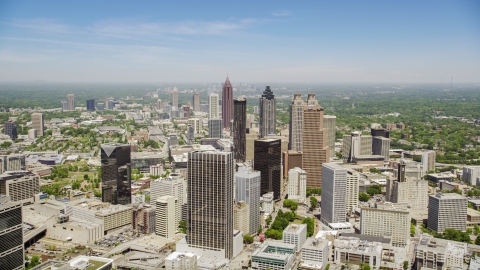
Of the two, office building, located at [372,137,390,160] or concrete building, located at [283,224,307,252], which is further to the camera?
office building, located at [372,137,390,160]

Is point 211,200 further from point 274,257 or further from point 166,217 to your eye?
point 166,217

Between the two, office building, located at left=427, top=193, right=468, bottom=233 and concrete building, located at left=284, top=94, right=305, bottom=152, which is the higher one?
concrete building, located at left=284, top=94, right=305, bottom=152

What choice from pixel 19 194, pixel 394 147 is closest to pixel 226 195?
pixel 19 194

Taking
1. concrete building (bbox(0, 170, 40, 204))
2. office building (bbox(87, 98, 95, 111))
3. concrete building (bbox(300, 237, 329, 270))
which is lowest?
concrete building (bbox(300, 237, 329, 270))

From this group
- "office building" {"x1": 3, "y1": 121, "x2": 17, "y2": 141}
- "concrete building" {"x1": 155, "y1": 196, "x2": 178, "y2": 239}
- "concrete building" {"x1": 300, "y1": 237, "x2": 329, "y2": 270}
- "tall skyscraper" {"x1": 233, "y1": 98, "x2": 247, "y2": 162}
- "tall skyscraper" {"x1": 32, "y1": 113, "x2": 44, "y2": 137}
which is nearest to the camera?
"concrete building" {"x1": 300, "y1": 237, "x2": 329, "y2": 270}

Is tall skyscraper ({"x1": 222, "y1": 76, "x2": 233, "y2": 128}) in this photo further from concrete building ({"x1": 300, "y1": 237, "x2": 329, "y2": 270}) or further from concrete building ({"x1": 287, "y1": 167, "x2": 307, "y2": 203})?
concrete building ({"x1": 300, "y1": 237, "x2": 329, "y2": 270})

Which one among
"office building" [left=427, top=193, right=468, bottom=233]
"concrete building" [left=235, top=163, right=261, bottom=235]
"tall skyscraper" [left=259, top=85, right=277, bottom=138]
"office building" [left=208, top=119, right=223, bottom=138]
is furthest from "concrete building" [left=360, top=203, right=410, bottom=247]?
A: "office building" [left=208, top=119, right=223, bottom=138]

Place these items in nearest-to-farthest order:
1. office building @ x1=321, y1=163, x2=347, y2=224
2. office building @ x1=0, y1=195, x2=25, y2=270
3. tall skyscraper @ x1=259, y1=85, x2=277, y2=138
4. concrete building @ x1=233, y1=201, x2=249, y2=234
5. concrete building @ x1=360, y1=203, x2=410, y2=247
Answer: office building @ x1=0, y1=195, x2=25, y2=270
concrete building @ x1=360, y1=203, x2=410, y2=247
concrete building @ x1=233, y1=201, x2=249, y2=234
office building @ x1=321, y1=163, x2=347, y2=224
tall skyscraper @ x1=259, y1=85, x2=277, y2=138
